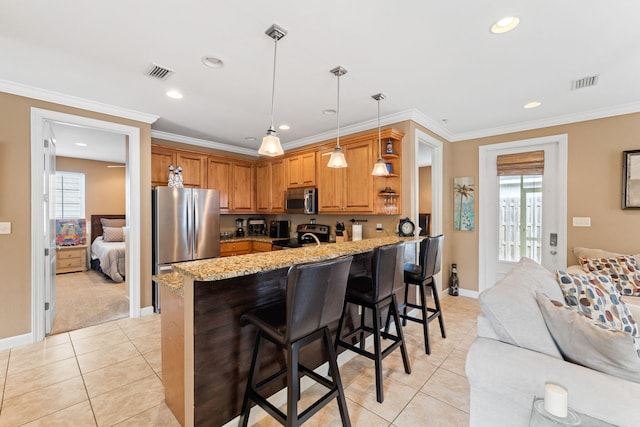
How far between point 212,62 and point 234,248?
10.6 feet

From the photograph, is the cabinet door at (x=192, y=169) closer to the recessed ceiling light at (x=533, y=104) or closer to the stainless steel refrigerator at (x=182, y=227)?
the stainless steel refrigerator at (x=182, y=227)

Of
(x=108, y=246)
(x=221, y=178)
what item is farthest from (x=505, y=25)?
(x=108, y=246)

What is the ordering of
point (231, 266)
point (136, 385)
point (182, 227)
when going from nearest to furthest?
point (231, 266) < point (136, 385) < point (182, 227)

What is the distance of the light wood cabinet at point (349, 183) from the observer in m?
3.74

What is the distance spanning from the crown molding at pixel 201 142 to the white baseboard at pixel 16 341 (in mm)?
2951

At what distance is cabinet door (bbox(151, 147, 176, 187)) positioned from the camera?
13.7 feet

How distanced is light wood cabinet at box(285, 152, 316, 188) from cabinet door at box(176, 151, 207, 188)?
1.44 m

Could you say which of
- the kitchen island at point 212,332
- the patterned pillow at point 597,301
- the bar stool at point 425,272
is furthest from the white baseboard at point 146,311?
the patterned pillow at point 597,301

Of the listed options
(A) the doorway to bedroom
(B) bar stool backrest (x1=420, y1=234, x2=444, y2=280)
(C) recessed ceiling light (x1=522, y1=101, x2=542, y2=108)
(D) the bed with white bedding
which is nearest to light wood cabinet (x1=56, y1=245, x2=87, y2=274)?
(A) the doorway to bedroom

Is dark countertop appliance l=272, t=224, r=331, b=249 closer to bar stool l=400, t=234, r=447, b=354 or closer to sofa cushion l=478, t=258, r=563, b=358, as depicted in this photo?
bar stool l=400, t=234, r=447, b=354

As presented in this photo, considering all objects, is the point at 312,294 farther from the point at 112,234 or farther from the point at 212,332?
the point at 112,234

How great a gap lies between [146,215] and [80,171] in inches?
→ 181

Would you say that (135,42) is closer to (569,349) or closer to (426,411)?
(569,349)

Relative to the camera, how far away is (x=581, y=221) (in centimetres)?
351
